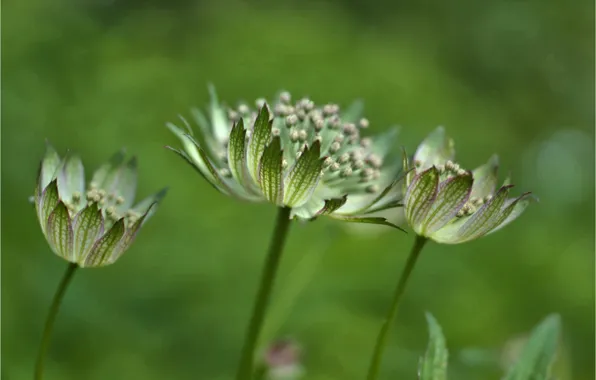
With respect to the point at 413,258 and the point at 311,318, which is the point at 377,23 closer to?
the point at 311,318

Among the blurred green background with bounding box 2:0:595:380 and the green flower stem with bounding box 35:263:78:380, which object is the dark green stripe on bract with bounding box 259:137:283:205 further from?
the blurred green background with bounding box 2:0:595:380

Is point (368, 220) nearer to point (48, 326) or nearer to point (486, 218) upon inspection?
point (486, 218)

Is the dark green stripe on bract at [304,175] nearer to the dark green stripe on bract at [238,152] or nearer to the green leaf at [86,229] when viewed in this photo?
the dark green stripe on bract at [238,152]

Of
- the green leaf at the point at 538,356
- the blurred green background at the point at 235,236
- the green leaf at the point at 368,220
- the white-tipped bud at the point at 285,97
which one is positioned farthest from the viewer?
the blurred green background at the point at 235,236

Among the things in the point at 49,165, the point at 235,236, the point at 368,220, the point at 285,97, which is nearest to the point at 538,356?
the point at 368,220

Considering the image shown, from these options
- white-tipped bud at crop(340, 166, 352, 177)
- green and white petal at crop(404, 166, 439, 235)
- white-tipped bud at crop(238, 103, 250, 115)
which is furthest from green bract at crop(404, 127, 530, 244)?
white-tipped bud at crop(238, 103, 250, 115)

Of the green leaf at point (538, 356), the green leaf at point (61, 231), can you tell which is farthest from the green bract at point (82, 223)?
the green leaf at point (538, 356)

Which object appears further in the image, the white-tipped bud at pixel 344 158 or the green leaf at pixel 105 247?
the white-tipped bud at pixel 344 158

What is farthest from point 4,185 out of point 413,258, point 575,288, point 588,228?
point 588,228
